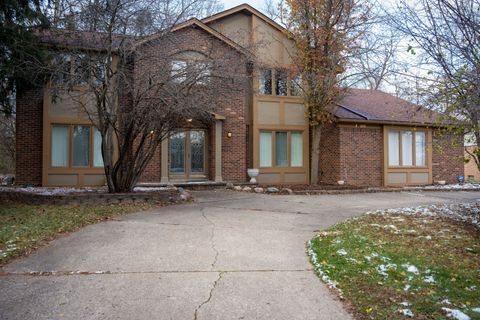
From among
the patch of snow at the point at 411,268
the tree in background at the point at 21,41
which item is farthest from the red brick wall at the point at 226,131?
the patch of snow at the point at 411,268

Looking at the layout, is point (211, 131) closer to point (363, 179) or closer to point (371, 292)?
point (363, 179)

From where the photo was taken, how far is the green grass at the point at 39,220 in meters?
5.99

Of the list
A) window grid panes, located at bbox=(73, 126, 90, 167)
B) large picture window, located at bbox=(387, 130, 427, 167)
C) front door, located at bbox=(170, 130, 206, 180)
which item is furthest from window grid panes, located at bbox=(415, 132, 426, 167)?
window grid panes, located at bbox=(73, 126, 90, 167)

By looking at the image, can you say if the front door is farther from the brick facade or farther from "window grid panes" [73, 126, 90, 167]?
the brick facade

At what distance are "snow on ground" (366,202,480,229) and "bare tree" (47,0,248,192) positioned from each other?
5.58 meters

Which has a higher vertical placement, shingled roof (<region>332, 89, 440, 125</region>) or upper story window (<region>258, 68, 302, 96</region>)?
upper story window (<region>258, 68, 302, 96</region>)

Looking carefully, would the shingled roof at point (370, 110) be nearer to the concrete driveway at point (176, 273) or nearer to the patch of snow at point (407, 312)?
the concrete driveway at point (176, 273)

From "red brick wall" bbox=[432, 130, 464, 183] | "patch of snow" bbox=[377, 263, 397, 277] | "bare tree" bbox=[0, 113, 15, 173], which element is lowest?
"patch of snow" bbox=[377, 263, 397, 277]

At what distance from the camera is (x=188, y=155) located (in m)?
15.5

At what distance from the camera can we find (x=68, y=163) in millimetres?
A: 14219

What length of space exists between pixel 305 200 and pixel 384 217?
343cm

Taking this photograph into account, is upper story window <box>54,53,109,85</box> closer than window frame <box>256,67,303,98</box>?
Yes

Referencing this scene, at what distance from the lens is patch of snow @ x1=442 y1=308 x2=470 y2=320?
3.48m

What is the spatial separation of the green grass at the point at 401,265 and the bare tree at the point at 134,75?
5294mm
